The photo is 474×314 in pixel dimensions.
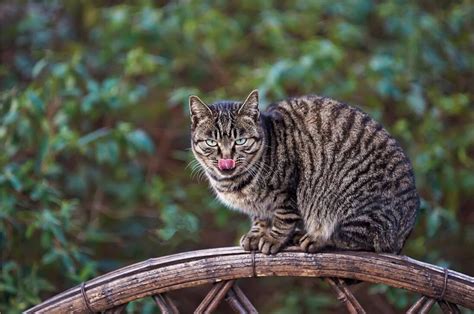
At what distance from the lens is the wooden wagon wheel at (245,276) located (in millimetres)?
2352

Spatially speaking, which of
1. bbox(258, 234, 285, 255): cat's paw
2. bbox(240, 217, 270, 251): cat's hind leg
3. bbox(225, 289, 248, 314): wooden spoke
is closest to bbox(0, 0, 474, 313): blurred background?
bbox(240, 217, 270, 251): cat's hind leg

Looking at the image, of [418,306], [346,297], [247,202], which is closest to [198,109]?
[247,202]

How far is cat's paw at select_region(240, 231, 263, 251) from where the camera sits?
8.87 feet

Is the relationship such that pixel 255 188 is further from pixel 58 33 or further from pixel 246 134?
pixel 58 33

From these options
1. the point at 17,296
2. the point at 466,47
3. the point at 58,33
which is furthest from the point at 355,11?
the point at 17,296

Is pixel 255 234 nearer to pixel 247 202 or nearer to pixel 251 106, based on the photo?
pixel 247 202

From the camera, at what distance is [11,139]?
→ 12.2ft

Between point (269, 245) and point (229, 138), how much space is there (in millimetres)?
437

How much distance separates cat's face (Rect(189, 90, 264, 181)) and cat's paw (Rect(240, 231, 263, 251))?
21 centimetres

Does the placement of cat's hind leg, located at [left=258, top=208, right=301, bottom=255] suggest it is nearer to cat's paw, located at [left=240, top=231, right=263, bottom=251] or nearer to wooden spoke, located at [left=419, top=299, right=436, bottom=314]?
cat's paw, located at [left=240, top=231, right=263, bottom=251]

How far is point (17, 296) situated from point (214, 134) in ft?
3.86

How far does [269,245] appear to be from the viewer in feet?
8.55

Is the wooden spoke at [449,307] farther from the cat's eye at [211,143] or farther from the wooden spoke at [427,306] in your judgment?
the cat's eye at [211,143]

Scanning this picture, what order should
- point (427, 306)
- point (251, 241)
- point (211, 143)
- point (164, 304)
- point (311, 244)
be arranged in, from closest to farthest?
point (427, 306), point (164, 304), point (311, 244), point (251, 241), point (211, 143)
